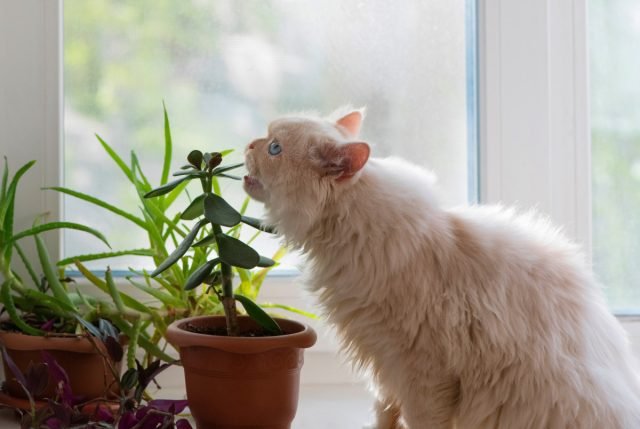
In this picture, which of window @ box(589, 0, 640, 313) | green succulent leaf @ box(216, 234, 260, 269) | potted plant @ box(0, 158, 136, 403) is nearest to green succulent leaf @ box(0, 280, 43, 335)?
potted plant @ box(0, 158, 136, 403)

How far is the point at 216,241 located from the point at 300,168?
189mm

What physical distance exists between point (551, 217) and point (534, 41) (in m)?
0.36

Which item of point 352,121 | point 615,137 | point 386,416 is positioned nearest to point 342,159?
point 352,121

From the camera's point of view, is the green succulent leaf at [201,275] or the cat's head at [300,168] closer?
the cat's head at [300,168]

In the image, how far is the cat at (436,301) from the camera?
0.95 meters

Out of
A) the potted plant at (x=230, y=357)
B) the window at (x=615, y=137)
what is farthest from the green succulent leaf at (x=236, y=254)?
the window at (x=615, y=137)

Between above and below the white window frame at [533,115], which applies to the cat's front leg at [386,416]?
below

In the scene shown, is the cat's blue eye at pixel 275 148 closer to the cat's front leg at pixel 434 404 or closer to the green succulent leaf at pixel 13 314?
the cat's front leg at pixel 434 404

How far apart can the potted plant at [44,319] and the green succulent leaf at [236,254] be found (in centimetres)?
26

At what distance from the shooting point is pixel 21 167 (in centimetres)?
134

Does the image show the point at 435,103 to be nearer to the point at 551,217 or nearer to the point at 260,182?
the point at 551,217

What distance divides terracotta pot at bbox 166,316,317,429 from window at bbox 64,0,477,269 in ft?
1.56

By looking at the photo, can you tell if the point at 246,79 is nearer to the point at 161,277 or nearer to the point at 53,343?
the point at 161,277

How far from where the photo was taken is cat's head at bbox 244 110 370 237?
94cm
